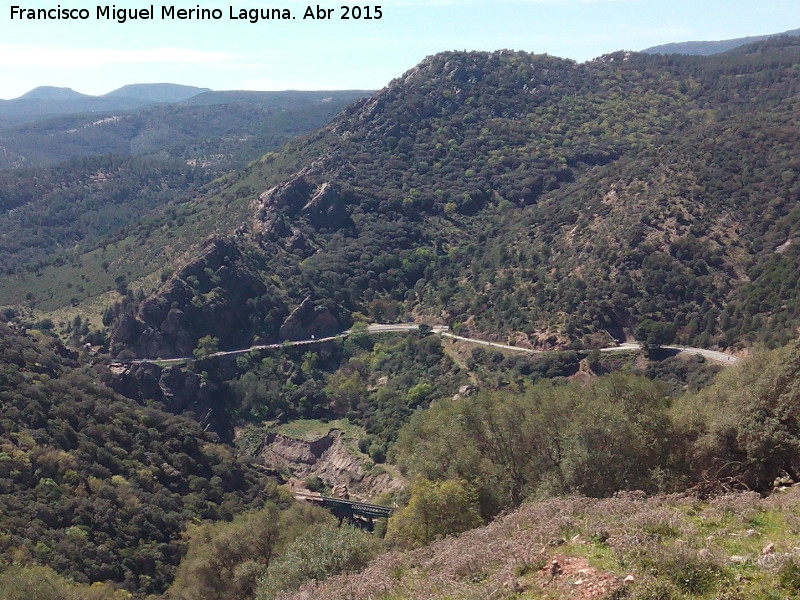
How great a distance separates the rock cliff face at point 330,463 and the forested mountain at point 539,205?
21314 mm

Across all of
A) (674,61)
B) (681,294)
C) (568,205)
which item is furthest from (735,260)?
(674,61)

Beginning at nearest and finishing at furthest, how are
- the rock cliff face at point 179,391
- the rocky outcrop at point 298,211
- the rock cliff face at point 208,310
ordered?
1. the rock cliff face at point 179,391
2. the rock cliff face at point 208,310
3. the rocky outcrop at point 298,211

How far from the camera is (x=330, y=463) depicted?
3105 inches

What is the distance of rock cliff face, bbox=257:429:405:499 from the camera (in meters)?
70.9

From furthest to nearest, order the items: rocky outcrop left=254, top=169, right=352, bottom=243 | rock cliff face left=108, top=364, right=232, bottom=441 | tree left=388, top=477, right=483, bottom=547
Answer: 1. rocky outcrop left=254, top=169, right=352, bottom=243
2. rock cliff face left=108, top=364, right=232, bottom=441
3. tree left=388, top=477, right=483, bottom=547

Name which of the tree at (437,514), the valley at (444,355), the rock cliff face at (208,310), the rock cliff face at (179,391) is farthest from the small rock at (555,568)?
the rock cliff face at (208,310)

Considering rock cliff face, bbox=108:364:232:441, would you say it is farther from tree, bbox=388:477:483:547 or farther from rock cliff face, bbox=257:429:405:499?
tree, bbox=388:477:483:547

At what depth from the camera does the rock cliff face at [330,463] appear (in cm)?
7094

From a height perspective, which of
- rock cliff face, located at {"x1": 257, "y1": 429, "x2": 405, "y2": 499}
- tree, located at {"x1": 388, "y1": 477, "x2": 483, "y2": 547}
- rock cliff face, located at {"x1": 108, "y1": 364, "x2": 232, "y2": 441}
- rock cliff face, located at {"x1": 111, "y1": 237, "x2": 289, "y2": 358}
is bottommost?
rock cliff face, located at {"x1": 257, "y1": 429, "x2": 405, "y2": 499}

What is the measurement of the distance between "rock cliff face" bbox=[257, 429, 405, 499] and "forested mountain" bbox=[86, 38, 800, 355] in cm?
2131

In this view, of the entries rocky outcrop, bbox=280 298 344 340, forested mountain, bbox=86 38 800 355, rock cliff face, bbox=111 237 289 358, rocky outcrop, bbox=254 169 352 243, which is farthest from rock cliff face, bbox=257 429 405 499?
rocky outcrop, bbox=254 169 352 243

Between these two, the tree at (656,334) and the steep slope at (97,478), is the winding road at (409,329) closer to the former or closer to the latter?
the tree at (656,334)

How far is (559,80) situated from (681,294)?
100164mm

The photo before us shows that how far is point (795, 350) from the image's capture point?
85.4ft
